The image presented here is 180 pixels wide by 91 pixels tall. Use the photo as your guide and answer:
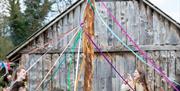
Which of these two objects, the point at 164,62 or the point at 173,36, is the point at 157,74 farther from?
the point at 173,36

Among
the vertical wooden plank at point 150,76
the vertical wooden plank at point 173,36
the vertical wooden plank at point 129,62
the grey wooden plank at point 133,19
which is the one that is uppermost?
the grey wooden plank at point 133,19

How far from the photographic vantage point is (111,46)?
1218cm

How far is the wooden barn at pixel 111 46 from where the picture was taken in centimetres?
1208

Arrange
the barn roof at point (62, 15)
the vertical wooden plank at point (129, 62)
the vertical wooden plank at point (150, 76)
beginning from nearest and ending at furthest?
the barn roof at point (62, 15), the vertical wooden plank at point (150, 76), the vertical wooden plank at point (129, 62)

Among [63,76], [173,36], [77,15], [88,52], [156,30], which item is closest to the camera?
[88,52]

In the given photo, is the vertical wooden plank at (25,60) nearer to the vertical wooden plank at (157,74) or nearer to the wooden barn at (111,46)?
the wooden barn at (111,46)

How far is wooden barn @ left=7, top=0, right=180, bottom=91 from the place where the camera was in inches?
476

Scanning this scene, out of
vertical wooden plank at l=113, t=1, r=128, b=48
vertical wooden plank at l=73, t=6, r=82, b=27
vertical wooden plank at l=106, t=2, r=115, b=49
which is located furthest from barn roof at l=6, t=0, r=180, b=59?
vertical wooden plank at l=106, t=2, r=115, b=49

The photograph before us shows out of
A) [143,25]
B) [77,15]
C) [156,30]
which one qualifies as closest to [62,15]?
[77,15]

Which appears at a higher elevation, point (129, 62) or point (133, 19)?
point (133, 19)

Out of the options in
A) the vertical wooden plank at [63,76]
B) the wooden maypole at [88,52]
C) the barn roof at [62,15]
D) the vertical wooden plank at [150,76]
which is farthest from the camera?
the vertical wooden plank at [63,76]

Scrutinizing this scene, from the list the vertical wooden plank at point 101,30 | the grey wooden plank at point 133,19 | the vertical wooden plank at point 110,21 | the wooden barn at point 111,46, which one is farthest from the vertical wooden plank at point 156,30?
the vertical wooden plank at point 101,30

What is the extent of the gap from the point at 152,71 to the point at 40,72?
2635mm

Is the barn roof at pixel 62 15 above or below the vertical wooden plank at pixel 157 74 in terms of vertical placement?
above
